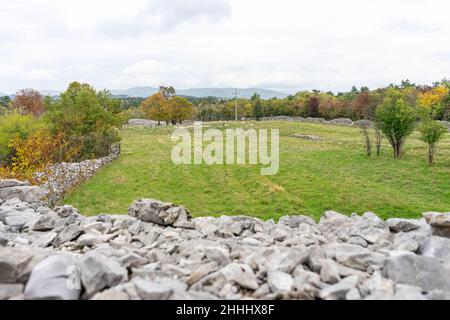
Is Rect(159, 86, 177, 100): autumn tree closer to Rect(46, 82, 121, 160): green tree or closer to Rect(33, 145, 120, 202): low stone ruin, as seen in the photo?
Rect(46, 82, 121, 160): green tree

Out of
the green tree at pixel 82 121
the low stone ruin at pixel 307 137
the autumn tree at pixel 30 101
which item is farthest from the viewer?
the autumn tree at pixel 30 101

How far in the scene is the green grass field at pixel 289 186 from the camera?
14766mm

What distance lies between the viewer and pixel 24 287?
4582mm

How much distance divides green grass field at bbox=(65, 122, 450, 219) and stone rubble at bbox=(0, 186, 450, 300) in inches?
291

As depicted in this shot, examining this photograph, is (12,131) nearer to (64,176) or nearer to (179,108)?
(64,176)

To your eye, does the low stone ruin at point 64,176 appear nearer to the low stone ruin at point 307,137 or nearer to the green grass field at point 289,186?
the green grass field at point 289,186

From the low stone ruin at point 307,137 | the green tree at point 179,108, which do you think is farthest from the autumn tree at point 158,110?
the low stone ruin at point 307,137

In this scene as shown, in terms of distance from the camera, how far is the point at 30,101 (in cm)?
6369

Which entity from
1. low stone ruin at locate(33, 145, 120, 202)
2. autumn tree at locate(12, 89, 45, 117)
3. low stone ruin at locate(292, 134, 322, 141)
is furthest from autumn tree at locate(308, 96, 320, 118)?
low stone ruin at locate(33, 145, 120, 202)

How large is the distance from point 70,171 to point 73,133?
7.79 m

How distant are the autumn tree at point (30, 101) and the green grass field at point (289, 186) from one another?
4303 centimetres

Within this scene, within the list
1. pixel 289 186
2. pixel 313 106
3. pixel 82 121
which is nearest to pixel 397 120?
pixel 289 186
